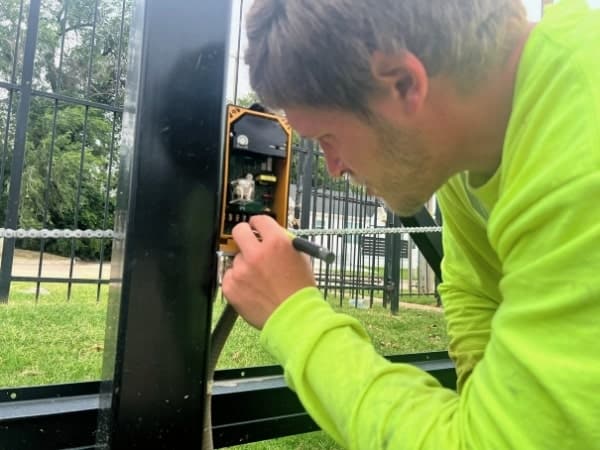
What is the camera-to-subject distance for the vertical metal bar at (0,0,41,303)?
2488 millimetres

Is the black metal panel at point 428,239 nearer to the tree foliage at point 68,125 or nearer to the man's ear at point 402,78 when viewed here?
the man's ear at point 402,78

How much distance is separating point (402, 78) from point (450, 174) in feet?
0.51

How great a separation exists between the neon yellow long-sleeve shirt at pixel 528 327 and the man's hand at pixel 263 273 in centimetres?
3

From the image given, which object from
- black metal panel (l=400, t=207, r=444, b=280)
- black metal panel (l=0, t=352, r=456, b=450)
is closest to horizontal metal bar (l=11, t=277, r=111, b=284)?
black metal panel (l=400, t=207, r=444, b=280)

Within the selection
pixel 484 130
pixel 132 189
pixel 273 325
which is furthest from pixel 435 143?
pixel 132 189

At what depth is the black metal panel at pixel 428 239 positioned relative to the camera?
1.46m

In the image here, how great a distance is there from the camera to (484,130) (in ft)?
2.04

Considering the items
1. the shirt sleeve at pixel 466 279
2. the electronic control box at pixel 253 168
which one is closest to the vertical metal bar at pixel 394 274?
the shirt sleeve at pixel 466 279

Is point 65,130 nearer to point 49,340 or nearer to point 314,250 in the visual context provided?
point 49,340

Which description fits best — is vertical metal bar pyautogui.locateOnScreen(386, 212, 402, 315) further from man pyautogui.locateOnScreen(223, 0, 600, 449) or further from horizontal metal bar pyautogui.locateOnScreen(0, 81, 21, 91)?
man pyautogui.locateOnScreen(223, 0, 600, 449)

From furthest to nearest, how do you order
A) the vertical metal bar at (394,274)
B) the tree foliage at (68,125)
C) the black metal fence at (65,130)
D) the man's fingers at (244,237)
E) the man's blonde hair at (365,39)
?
the vertical metal bar at (394,274) < the tree foliage at (68,125) < the black metal fence at (65,130) < the man's fingers at (244,237) < the man's blonde hair at (365,39)

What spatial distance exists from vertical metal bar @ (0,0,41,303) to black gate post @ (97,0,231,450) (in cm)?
209

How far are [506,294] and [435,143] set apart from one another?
212 mm

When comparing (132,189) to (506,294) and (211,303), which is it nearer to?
(211,303)
